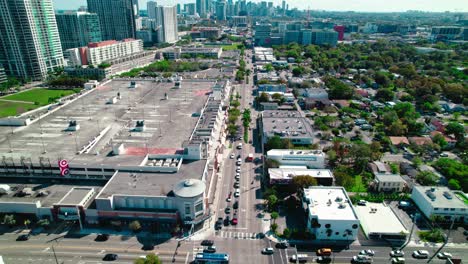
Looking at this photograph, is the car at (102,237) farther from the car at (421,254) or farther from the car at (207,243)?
the car at (421,254)

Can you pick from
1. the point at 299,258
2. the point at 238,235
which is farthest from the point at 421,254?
the point at 238,235

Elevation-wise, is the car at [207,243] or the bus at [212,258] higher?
the bus at [212,258]

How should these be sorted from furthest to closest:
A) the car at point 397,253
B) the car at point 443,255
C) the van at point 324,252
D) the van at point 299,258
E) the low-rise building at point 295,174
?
the low-rise building at point 295,174, the car at point 397,253, the van at point 324,252, the car at point 443,255, the van at point 299,258

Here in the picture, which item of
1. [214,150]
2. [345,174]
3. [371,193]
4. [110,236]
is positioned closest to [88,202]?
[110,236]

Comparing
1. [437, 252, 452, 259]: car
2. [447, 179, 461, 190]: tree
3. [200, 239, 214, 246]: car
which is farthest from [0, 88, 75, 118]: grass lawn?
[447, 179, 461, 190]: tree

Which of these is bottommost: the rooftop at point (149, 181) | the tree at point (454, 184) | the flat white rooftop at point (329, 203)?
the tree at point (454, 184)

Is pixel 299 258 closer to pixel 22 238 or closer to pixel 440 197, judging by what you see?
pixel 440 197

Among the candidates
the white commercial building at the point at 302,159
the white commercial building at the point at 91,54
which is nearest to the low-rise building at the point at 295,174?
the white commercial building at the point at 302,159
